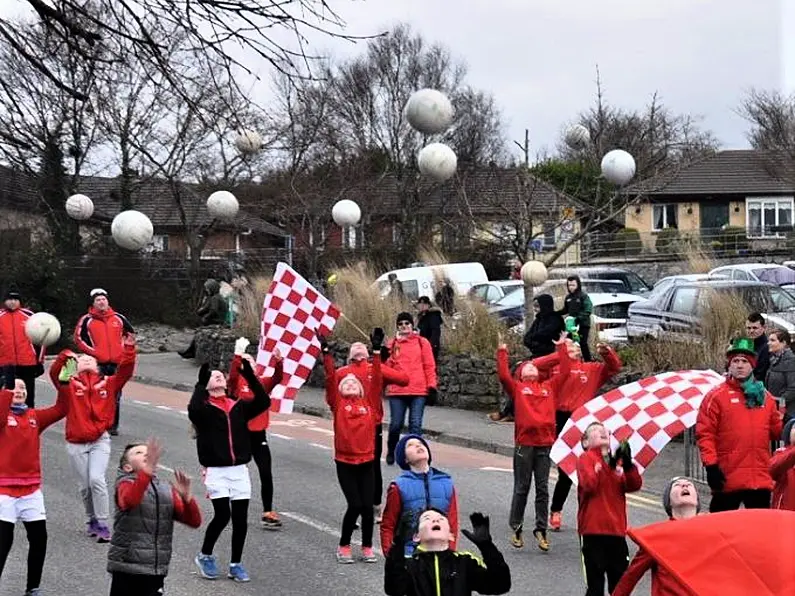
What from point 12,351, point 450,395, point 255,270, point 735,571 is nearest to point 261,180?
point 255,270

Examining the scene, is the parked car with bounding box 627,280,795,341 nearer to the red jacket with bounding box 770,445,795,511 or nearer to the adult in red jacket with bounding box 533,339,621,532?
the adult in red jacket with bounding box 533,339,621,532

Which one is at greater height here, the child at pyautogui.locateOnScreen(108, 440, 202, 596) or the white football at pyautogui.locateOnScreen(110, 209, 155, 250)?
the white football at pyautogui.locateOnScreen(110, 209, 155, 250)

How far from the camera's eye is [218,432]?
366 inches

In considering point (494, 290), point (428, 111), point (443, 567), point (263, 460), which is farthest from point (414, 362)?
point (494, 290)

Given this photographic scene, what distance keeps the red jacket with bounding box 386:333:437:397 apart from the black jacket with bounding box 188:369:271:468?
443 cm

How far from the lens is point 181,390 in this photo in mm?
24594

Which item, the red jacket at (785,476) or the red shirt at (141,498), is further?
the red jacket at (785,476)

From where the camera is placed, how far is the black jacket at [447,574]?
5797mm

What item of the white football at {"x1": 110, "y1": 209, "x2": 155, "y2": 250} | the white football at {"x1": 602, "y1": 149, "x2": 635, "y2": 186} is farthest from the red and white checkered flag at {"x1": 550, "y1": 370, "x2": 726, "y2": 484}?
the white football at {"x1": 602, "y1": 149, "x2": 635, "y2": 186}

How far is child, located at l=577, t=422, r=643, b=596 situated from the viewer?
8.06m

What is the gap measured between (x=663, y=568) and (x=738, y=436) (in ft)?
17.1

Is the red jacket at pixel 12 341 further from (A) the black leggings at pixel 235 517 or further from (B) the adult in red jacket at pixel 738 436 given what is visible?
(B) the adult in red jacket at pixel 738 436

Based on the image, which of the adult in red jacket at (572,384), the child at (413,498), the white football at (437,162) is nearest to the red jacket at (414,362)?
the adult in red jacket at (572,384)

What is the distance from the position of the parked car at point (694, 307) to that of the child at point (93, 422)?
9.62 m
